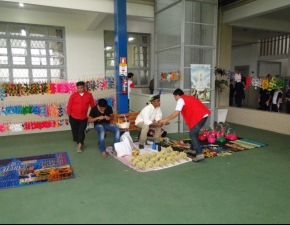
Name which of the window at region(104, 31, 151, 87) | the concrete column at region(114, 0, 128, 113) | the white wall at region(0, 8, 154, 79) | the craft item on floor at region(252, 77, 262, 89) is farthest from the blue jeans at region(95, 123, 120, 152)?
the craft item on floor at region(252, 77, 262, 89)

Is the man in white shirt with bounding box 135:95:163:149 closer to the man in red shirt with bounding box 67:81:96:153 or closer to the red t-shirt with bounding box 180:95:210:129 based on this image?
the red t-shirt with bounding box 180:95:210:129

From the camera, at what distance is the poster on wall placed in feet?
21.9

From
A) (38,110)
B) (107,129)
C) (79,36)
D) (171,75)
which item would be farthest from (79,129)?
(79,36)

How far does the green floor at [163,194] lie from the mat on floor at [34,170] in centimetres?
16

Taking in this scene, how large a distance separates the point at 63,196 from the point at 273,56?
1120 centimetres

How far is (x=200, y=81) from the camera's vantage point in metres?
6.80

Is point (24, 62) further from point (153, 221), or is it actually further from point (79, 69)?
point (153, 221)

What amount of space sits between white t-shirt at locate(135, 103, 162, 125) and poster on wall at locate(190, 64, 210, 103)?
1.84 metres

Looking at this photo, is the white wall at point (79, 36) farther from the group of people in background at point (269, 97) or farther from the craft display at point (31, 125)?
the group of people in background at point (269, 97)

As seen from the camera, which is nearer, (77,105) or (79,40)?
(77,105)

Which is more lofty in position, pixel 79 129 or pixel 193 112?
pixel 193 112

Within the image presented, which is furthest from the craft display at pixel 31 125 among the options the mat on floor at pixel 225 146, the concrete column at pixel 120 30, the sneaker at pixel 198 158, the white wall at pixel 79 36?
the sneaker at pixel 198 158

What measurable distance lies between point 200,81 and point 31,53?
5206mm

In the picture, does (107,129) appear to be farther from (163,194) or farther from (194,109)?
(163,194)
